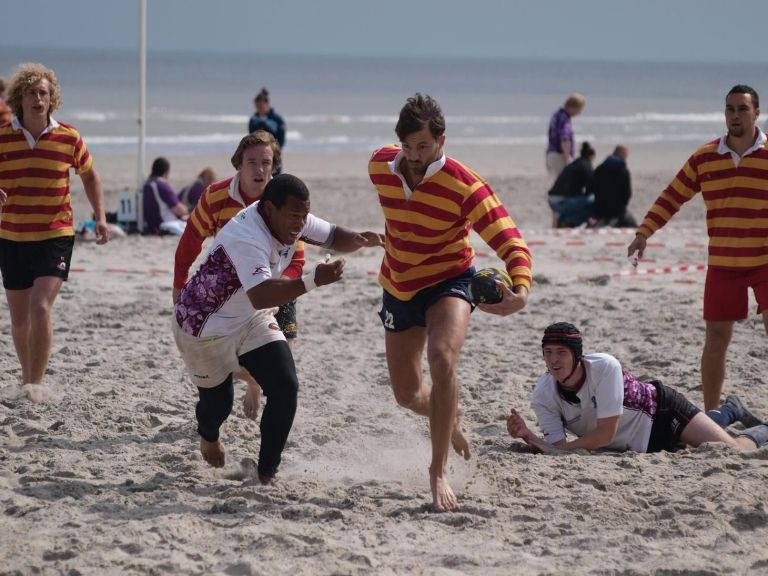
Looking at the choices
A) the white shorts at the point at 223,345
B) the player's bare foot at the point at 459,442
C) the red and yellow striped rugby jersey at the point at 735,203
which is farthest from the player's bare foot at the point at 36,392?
the red and yellow striped rugby jersey at the point at 735,203

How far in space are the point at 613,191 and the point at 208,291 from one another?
10.5m

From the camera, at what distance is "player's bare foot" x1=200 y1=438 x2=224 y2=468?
5383mm

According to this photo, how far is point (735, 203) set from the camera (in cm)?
610

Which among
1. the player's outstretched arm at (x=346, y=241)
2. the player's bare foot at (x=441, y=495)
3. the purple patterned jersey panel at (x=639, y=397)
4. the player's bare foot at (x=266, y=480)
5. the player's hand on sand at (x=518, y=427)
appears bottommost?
the player's bare foot at (x=266, y=480)

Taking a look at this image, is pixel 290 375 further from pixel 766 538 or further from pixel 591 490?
pixel 766 538

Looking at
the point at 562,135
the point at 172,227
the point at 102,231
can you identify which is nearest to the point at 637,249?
the point at 102,231

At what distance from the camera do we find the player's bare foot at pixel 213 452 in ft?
17.7

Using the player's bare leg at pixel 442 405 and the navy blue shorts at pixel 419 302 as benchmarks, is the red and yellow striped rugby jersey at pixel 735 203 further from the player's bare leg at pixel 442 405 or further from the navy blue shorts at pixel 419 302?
the player's bare leg at pixel 442 405

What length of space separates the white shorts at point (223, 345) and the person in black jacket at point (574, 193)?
33.5ft

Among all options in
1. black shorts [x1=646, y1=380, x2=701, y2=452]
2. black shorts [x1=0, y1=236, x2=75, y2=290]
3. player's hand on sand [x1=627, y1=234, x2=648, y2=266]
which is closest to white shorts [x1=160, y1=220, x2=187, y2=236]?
black shorts [x1=0, y1=236, x2=75, y2=290]

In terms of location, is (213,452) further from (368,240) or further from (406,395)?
(368,240)

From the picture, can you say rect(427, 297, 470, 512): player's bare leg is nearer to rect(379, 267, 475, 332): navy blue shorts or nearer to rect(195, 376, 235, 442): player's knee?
rect(379, 267, 475, 332): navy blue shorts

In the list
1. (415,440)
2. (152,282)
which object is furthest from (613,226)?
(415,440)

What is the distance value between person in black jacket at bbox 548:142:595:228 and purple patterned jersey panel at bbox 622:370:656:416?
9040mm
